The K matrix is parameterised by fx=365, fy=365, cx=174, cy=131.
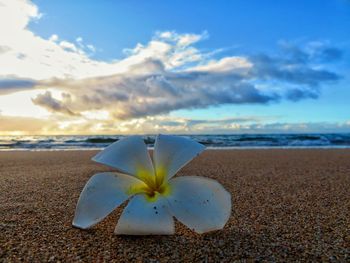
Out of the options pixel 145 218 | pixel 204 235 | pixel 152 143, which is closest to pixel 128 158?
pixel 145 218

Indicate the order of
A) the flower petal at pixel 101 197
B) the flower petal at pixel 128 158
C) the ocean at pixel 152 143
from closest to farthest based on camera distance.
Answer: the flower petal at pixel 101 197 → the flower petal at pixel 128 158 → the ocean at pixel 152 143

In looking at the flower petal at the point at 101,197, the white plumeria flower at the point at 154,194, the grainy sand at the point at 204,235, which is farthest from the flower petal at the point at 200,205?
the flower petal at the point at 101,197

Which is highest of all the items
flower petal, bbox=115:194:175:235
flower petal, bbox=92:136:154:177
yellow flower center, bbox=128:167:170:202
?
flower petal, bbox=92:136:154:177

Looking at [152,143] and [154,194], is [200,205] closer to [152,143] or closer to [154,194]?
[154,194]

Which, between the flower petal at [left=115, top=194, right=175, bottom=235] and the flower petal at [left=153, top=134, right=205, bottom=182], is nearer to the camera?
the flower petal at [left=115, top=194, right=175, bottom=235]

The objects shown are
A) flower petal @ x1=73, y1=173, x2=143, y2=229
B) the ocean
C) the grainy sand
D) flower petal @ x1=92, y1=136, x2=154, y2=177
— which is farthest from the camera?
the ocean

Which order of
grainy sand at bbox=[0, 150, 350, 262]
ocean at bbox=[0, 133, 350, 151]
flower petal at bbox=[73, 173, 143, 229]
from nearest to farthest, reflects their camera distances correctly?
grainy sand at bbox=[0, 150, 350, 262], flower petal at bbox=[73, 173, 143, 229], ocean at bbox=[0, 133, 350, 151]

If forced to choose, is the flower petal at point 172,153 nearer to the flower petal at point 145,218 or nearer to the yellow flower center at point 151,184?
the yellow flower center at point 151,184

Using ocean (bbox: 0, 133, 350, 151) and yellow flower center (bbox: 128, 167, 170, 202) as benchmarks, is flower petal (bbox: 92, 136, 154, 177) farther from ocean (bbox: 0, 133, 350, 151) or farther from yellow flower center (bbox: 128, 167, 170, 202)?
ocean (bbox: 0, 133, 350, 151)

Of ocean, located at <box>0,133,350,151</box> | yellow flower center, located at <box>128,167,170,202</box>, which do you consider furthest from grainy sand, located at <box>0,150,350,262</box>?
ocean, located at <box>0,133,350,151</box>
